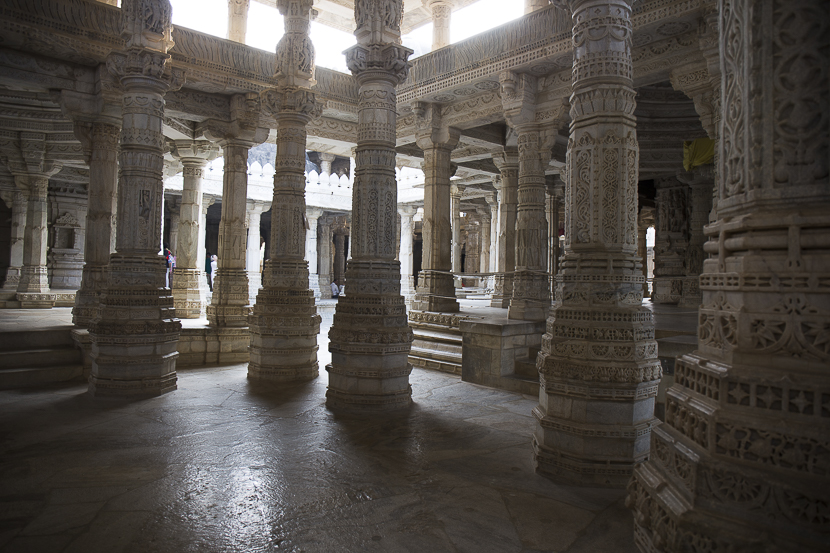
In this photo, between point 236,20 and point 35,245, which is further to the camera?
point 35,245

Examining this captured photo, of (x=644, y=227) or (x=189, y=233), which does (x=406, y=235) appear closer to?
(x=644, y=227)

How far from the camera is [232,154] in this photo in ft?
32.2

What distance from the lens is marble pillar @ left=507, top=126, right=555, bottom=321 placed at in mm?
9000

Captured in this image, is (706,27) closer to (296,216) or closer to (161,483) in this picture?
(296,216)

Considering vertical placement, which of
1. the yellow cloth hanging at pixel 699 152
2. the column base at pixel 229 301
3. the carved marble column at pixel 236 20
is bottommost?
the column base at pixel 229 301

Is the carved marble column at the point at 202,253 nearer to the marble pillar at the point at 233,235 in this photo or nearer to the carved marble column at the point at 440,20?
the marble pillar at the point at 233,235

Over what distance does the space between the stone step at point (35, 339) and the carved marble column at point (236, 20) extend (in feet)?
26.2

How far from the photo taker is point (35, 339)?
776cm

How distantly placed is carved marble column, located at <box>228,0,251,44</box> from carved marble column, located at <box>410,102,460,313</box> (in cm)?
533

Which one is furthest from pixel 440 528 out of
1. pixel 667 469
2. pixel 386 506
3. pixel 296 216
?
pixel 296 216

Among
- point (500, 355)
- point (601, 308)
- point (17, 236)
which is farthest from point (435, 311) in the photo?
point (17, 236)

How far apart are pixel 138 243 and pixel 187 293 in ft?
16.9

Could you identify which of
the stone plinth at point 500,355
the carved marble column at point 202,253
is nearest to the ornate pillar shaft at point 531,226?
the stone plinth at point 500,355

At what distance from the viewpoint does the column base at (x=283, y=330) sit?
7699 millimetres
